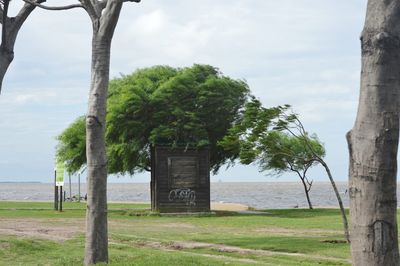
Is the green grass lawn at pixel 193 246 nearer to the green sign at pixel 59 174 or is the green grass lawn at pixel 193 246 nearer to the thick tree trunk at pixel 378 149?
the thick tree trunk at pixel 378 149

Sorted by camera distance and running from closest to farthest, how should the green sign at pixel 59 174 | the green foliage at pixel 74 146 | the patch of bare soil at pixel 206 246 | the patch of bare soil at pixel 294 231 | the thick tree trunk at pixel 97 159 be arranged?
the thick tree trunk at pixel 97 159, the patch of bare soil at pixel 206 246, the patch of bare soil at pixel 294 231, the green sign at pixel 59 174, the green foliage at pixel 74 146

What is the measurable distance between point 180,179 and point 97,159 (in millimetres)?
25725

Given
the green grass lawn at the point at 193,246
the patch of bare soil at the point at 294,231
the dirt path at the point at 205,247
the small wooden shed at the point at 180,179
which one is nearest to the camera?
the green grass lawn at the point at 193,246

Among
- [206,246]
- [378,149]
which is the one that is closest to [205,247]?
[206,246]

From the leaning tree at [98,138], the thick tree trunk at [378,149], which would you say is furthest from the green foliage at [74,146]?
the thick tree trunk at [378,149]

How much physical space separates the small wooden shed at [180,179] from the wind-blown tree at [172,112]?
91 cm

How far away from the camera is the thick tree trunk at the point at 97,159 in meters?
12.7

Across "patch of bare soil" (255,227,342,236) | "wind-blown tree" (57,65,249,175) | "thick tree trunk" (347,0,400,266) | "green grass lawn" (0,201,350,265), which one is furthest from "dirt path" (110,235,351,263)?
"wind-blown tree" (57,65,249,175)

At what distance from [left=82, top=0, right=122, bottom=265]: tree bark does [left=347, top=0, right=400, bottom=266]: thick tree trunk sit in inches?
336

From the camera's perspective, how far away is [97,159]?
1272 centimetres

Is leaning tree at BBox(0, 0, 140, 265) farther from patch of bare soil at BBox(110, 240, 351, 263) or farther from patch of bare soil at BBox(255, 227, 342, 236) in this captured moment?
patch of bare soil at BBox(255, 227, 342, 236)

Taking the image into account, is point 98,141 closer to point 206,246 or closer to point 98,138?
point 98,138

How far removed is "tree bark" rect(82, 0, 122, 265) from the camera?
41.8 ft

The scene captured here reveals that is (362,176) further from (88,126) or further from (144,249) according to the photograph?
(144,249)
